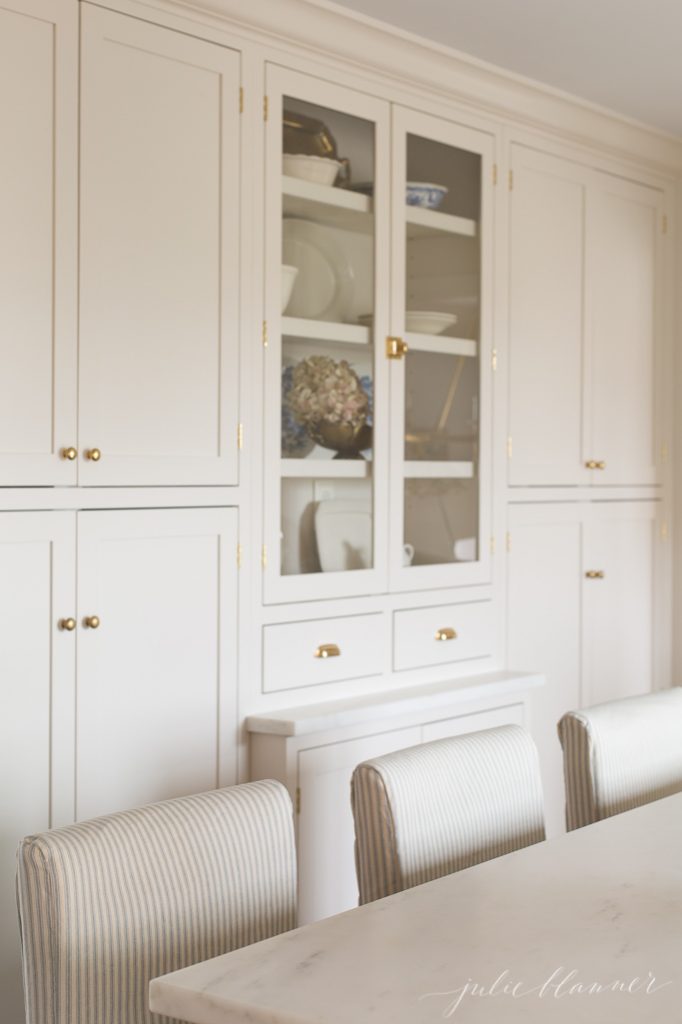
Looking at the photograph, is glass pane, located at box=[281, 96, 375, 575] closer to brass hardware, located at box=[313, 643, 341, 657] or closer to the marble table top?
brass hardware, located at box=[313, 643, 341, 657]

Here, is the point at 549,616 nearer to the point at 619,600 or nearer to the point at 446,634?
the point at 619,600

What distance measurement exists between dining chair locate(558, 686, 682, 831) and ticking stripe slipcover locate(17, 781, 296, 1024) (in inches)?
26.2

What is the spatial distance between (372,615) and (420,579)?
0.19 meters

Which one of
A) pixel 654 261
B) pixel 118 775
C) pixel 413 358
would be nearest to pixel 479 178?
pixel 413 358

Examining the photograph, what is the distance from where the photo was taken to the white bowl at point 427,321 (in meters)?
3.01

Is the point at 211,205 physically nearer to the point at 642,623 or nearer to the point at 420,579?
the point at 420,579

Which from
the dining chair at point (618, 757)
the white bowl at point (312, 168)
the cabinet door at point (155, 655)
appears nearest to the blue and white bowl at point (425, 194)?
the white bowl at point (312, 168)

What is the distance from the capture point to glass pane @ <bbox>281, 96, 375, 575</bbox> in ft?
8.91

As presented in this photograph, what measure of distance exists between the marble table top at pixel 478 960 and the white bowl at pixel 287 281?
4.87 feet

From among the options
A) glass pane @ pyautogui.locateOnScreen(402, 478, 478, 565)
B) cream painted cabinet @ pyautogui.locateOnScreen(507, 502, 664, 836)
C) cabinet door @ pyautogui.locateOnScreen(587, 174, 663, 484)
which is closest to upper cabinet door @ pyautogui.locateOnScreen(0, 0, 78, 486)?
glass pane @ pyautogui.locateOnScreen(402, 478, 478, 565)

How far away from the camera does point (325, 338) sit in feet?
9.16

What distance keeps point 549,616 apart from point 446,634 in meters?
0.47

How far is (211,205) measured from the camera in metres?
2.54

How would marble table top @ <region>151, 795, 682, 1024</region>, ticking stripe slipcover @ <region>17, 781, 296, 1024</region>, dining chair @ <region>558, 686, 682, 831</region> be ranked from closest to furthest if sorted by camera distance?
marble table top @ <region>151, 795, 682, 1024</region> < ticking stripe slipcover @ <region>17, 781, 296, 1024</region> < dining chair @ <region>558, 686, 682, 831</region>
